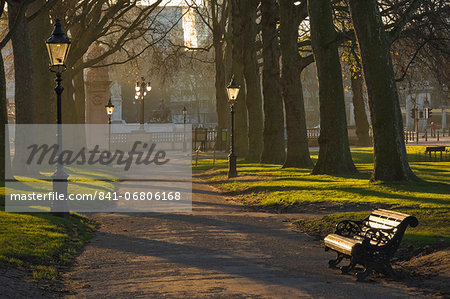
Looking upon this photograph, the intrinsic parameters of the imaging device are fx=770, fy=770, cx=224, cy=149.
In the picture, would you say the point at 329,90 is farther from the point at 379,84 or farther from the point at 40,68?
the point at 40,68

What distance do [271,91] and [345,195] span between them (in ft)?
44.6

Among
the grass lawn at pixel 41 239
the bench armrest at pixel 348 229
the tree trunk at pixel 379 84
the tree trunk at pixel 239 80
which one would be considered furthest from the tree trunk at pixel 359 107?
the bench armrest at pixel 348 229

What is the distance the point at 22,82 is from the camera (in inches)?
958

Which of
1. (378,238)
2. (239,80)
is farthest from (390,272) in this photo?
(239,80)

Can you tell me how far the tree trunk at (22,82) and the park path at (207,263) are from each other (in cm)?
883

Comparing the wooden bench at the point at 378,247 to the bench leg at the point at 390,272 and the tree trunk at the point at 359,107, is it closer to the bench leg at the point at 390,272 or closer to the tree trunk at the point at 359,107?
the bench leg at the point at 390,272

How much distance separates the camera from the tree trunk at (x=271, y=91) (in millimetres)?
31516

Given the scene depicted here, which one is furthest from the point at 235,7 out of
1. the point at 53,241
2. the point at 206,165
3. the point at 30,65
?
the point at 53,241

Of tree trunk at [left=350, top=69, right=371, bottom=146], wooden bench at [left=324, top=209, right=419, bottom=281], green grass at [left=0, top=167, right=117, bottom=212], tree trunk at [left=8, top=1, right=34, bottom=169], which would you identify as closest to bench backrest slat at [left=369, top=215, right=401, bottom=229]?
wooden bench at [left=324, top=209, right=419, bottom=281]

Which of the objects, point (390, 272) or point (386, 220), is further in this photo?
point (386, 220)

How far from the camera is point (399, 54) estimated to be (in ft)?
93.1

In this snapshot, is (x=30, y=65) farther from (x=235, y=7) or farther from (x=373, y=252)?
(x=373, y=252)

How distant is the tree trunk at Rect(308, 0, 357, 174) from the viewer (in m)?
24.0

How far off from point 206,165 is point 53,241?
26712 millimetres
